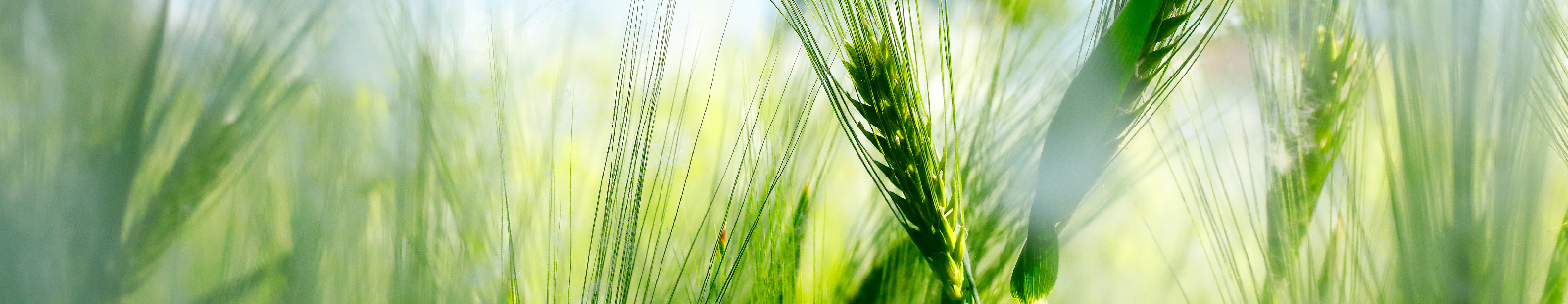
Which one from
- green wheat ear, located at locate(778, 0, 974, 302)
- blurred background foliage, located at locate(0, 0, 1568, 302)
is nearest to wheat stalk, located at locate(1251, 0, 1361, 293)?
blurred background foliage, located at locate(0, 0, 1568, 302)

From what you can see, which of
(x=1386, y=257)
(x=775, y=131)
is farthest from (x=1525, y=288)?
(x=775, y=131)

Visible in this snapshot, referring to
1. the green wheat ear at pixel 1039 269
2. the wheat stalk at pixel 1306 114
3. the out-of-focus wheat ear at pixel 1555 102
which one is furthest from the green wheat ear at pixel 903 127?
the out-of-focus wheat ear at pixel 1555 102

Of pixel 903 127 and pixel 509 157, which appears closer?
pixel 903 127

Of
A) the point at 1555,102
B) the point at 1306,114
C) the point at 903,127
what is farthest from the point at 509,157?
the point at 1555,102

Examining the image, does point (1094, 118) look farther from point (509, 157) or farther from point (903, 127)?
point (509, 157)

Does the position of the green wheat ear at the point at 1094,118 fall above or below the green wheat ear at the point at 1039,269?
above

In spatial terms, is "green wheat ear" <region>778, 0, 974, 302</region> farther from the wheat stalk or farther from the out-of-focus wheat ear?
the out-of-focus wheat ear

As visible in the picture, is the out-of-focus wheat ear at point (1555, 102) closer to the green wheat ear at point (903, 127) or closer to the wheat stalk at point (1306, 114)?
the wheat stalk at point (1306, 114)
